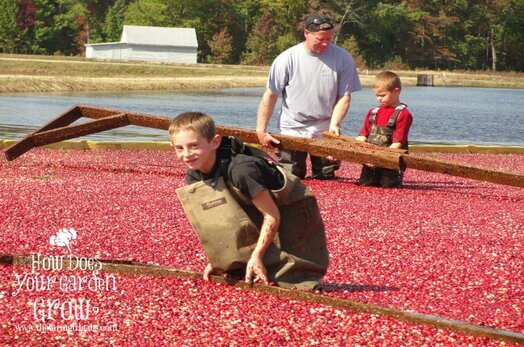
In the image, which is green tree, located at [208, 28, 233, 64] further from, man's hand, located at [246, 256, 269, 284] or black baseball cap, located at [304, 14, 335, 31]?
man's hand, located at [246, 256, 269, 284]

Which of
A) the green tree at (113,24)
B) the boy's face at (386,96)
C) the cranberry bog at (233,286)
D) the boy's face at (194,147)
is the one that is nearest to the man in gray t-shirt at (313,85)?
the boy's face at (386,96)

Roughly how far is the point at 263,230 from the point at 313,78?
263 inches

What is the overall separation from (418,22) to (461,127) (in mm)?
86501

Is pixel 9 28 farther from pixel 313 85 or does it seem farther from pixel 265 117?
pixel 265 117

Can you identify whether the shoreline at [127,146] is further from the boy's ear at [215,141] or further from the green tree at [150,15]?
the green tree at [150,15]

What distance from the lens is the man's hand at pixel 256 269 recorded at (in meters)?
7.18

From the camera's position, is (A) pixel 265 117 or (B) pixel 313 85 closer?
(A) pixel 265 117

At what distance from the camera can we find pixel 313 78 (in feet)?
44.2

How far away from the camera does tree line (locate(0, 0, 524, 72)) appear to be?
116 meters

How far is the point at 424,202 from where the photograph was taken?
1259cm

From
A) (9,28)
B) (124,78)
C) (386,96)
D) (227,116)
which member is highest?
(386,96)

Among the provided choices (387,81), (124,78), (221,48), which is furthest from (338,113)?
(221,48)

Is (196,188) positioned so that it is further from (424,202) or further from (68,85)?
(68,85)

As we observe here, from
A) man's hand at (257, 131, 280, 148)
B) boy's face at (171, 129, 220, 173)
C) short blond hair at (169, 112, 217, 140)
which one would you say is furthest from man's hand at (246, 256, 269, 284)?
man's hand at (257, 131, 280, 148)
